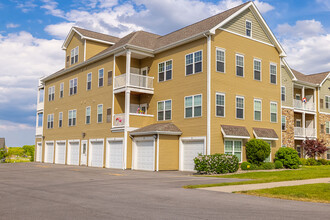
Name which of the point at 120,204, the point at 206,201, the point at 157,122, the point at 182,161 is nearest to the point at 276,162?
the point at 182,161

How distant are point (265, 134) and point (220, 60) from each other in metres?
7.04

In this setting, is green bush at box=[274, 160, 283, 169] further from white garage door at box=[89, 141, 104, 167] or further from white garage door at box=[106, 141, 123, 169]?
white garage door at box=[89, 141, 104, 167]

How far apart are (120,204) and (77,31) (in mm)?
31230

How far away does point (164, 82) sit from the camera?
29312mm

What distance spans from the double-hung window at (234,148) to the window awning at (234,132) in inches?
30.1

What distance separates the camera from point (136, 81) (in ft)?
97.1

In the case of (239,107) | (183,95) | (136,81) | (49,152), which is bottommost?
(49,152)

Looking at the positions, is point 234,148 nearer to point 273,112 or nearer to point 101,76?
→ point 273,112

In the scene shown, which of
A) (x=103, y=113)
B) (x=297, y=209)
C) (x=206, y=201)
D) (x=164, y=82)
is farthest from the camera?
(x=103, y=113)

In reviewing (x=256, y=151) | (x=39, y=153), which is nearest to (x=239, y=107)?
(x=256, y=151)

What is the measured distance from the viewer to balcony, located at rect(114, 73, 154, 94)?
96.4ft

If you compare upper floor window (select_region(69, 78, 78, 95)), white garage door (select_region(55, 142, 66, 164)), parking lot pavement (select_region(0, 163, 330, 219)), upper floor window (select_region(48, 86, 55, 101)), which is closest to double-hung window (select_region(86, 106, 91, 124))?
upper floor window (select_region(69, 78, 78, 95))

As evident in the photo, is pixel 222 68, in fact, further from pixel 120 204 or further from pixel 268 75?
pixel 120 204

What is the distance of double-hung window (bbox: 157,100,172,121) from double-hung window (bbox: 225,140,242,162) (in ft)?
16.3
